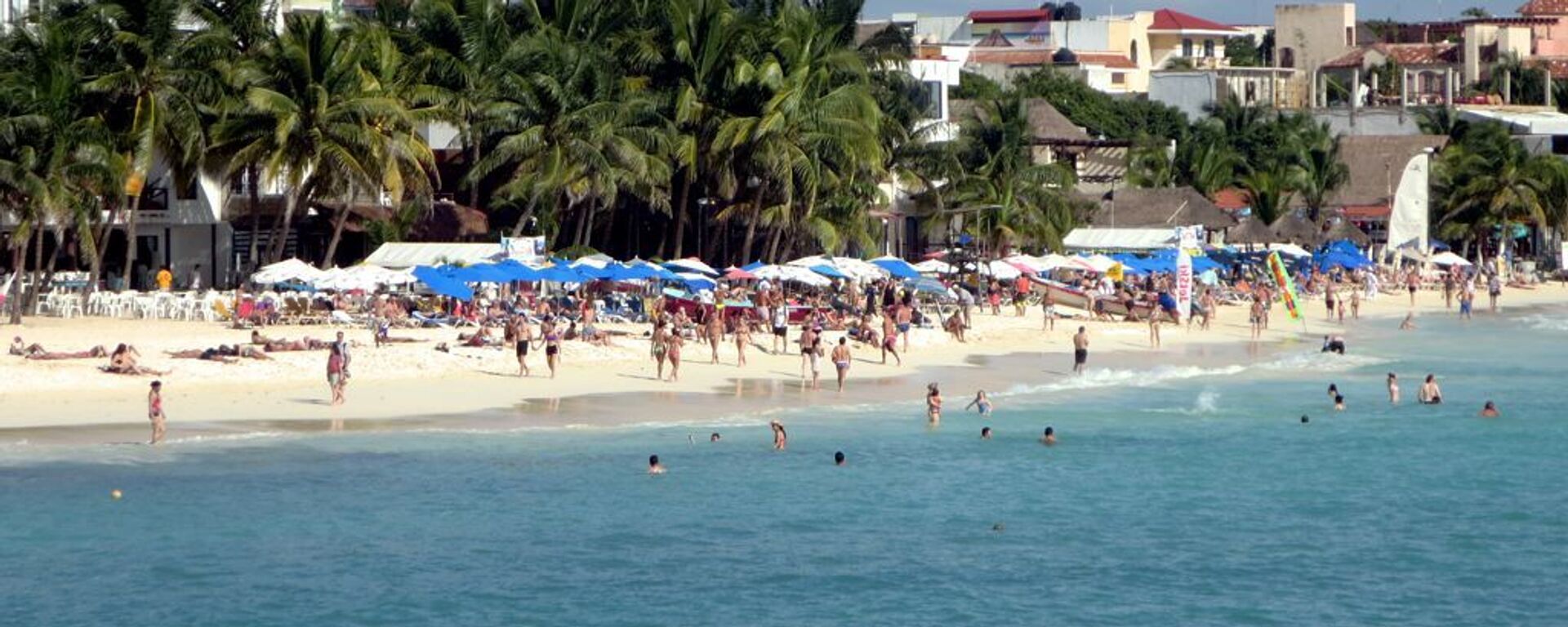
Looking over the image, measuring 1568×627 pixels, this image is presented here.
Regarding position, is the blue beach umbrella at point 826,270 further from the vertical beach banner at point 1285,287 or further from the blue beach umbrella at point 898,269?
the vertical beach banner at point 1285,287

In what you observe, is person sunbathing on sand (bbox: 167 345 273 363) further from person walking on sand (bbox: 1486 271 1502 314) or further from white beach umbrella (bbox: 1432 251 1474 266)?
white beach umbrella (bbox: 1432 251 1474 266)

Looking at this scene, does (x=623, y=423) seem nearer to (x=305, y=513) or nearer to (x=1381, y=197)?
(x=305, y=513)

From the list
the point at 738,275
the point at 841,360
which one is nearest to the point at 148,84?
the point at 738,275

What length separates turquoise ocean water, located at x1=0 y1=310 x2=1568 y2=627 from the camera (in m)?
22.1

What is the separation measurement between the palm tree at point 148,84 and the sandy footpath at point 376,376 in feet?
12.4

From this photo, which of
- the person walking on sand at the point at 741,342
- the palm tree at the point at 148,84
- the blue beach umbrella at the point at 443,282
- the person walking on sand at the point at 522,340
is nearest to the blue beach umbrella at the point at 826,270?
the person walking on sand at the point at 741,342

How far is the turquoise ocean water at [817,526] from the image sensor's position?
72.5 feet

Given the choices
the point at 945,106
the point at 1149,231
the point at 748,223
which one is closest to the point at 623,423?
the point at 748,223

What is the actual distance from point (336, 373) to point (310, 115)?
12.8 meters

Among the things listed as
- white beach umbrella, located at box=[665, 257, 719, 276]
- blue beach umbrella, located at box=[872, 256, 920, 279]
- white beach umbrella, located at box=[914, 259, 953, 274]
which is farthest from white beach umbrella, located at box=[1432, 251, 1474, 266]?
white beach umbrella, located at box=[665, 257, 719, 276]

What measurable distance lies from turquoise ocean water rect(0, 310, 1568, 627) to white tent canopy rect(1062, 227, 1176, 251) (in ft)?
86.3

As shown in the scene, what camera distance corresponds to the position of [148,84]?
42406 mm

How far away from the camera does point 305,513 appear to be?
25547mm

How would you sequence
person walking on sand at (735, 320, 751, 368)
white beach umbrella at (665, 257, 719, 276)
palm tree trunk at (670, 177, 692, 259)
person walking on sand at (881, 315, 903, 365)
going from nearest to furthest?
person walking on sand at (735, 320, 751, 368), person walking on sand at (881, 315, 903, 365), white beach umbrella at (665, 257, 719, 276), palm tree trunk at (670, 177, 692, 259)
